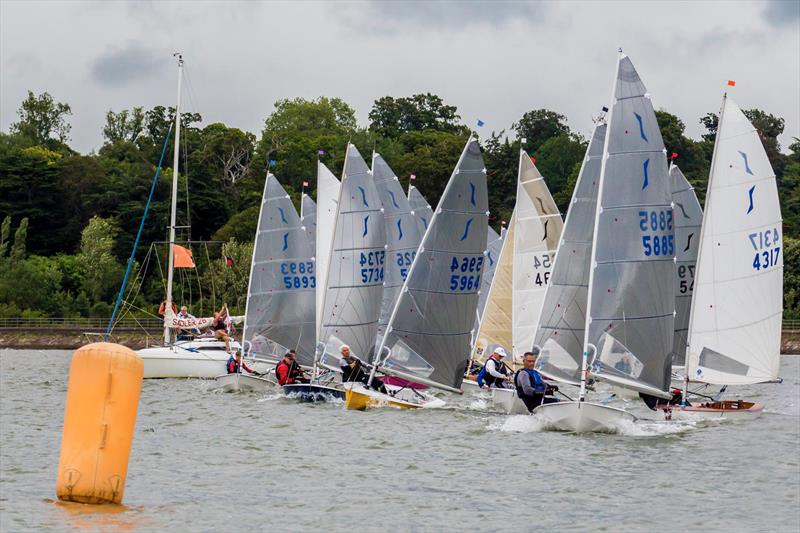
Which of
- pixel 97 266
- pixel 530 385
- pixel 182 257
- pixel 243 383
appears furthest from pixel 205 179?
pixel 530 385

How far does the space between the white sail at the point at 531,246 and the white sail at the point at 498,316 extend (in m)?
0.61

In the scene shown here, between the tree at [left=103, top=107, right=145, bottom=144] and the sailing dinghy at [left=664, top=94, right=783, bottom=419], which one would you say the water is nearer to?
the sailing dinghy at [left=664, top=94, right=783, bottom=419]

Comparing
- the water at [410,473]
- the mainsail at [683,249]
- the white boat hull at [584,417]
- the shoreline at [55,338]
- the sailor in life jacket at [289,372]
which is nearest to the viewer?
the water at [410,473]

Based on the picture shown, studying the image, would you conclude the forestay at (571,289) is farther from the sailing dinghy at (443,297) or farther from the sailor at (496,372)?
the sailor at (496,372)

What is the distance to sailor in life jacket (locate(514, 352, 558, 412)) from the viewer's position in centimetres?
2595

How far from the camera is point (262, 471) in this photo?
20.6 metres

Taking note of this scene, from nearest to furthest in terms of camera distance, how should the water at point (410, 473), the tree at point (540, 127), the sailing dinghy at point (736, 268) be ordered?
the water at point (410, 473)
the sailing dinghy at point (736, 268)
the tree at point (540, 127)

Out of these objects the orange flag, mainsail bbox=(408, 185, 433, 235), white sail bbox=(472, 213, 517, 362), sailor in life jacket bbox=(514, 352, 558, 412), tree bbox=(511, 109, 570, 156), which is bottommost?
sailor in life jacket bbox=(514, 352, 558, 412)

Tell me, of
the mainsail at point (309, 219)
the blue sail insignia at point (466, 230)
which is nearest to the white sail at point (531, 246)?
the blue sail insignia at point (466, 230)

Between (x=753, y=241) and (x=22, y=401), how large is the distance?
59.3 ft

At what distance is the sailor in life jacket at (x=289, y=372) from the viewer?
33522 mm

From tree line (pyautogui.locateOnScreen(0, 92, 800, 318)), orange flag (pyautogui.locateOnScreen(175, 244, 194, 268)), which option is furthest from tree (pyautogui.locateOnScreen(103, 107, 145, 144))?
orange flag (pyautogui.locateOnScreen(175, 244, 194, 268))

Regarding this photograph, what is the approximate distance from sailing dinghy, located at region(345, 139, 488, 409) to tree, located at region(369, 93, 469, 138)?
90.1m

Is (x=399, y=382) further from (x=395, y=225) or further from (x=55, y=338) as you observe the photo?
(x=55, y=338)
